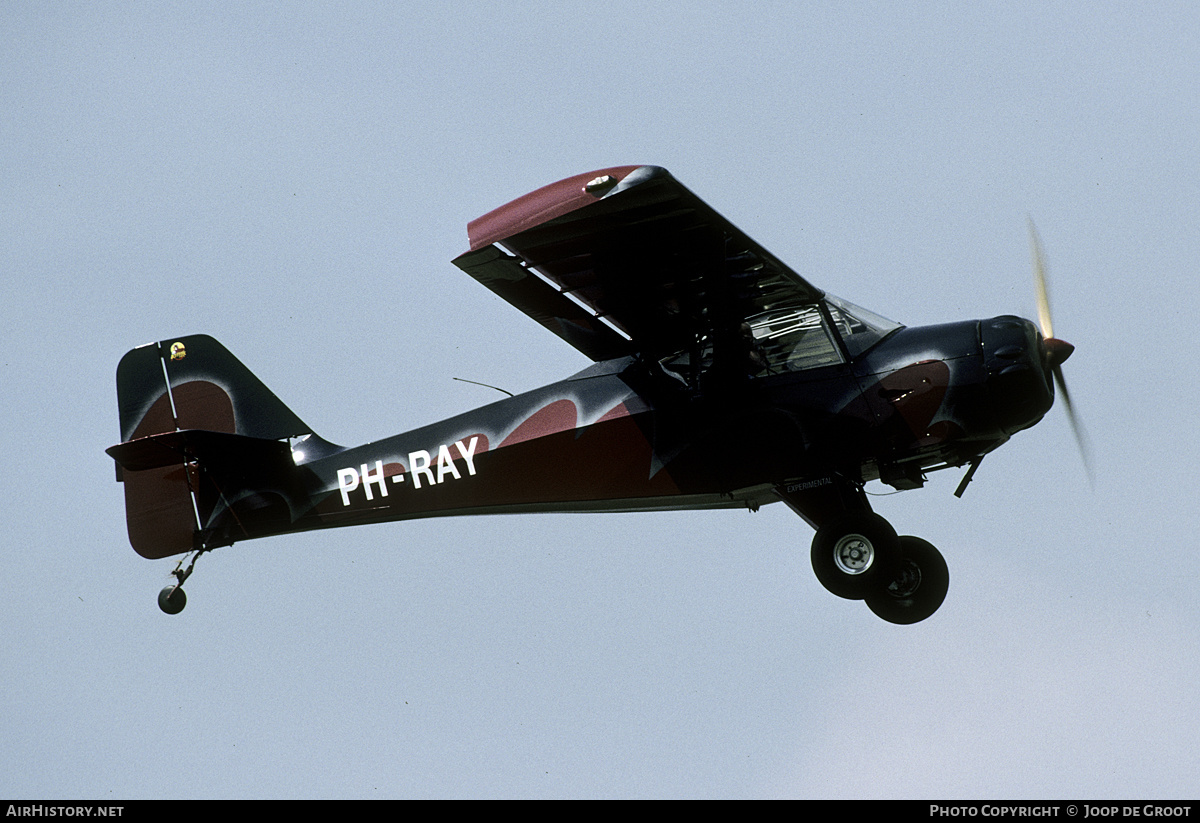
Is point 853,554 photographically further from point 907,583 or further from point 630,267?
point 630,267

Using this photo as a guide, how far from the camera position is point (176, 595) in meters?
12.7

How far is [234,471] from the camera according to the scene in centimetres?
1284

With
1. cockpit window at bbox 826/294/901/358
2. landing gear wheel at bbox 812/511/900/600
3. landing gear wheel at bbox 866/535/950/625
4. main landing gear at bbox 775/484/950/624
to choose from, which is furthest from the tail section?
landing gear wheel at bbox 866/535/950/625

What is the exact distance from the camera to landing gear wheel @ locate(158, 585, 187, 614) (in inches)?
495

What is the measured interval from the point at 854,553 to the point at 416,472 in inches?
148

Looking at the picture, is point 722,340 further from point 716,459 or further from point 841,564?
point 841,564

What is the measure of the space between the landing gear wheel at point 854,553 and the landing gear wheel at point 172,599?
553 centimetres

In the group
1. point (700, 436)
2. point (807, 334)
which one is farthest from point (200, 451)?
point (807, 334)

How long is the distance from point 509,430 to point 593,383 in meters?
0.81

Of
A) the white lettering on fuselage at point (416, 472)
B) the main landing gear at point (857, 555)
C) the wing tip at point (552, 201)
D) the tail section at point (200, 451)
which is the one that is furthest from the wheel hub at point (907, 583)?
the tail section at point (200, 451)

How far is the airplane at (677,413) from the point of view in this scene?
10.7 meters

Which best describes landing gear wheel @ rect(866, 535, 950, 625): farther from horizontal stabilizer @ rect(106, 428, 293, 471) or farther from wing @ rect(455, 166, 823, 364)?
horizontal stabilizer @ rect(106, 428, 293, 471)

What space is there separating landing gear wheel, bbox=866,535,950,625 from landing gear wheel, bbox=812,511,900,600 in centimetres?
68
